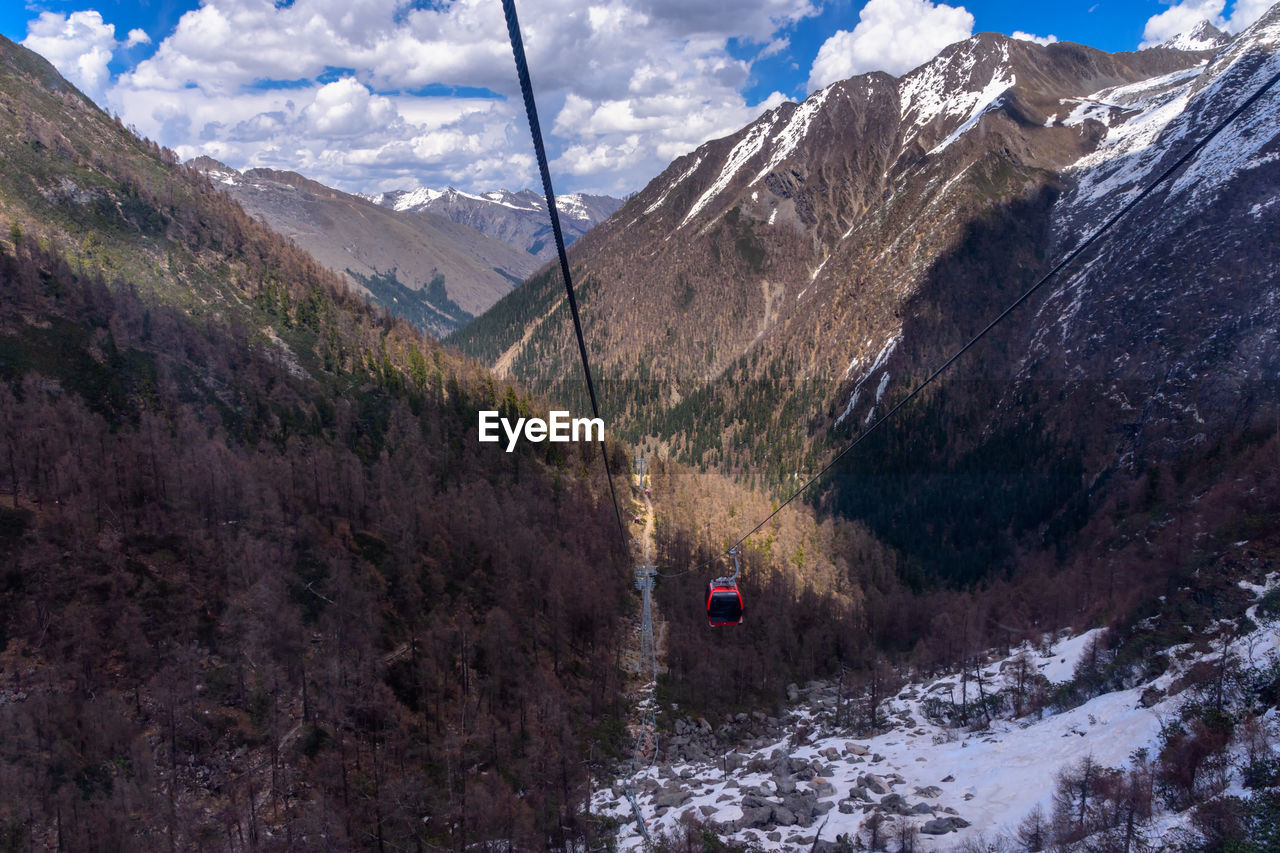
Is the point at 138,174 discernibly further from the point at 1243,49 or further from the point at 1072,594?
the point at 1243,49

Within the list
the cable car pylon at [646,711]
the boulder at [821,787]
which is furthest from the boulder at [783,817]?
the cable car pylon at [646,711]

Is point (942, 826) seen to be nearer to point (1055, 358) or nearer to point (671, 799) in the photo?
point (671, 799)

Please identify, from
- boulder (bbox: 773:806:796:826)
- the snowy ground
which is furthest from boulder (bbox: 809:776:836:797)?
boulder (bbox: 773:806:796:826)

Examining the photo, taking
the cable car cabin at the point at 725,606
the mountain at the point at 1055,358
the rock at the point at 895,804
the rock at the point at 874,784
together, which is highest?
the mountain at the point at 1055,358

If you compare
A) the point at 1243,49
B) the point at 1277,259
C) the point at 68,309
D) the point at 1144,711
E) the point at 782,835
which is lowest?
the point at 782,835

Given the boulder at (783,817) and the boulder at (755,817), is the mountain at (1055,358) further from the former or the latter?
the boulder at (755,817)

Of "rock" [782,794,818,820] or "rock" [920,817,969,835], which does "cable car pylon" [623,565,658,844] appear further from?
"rock" [920,817,969,835]

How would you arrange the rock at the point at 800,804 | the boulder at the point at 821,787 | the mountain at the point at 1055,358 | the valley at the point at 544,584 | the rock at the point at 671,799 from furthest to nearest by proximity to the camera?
the mountain at the point at 1055,358
the rock at the point at 671,799
the boulder at the point at 821,787
the rock at the point at 800,804
the valley at the point at 544,584

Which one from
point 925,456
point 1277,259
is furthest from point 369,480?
point 1277,259
